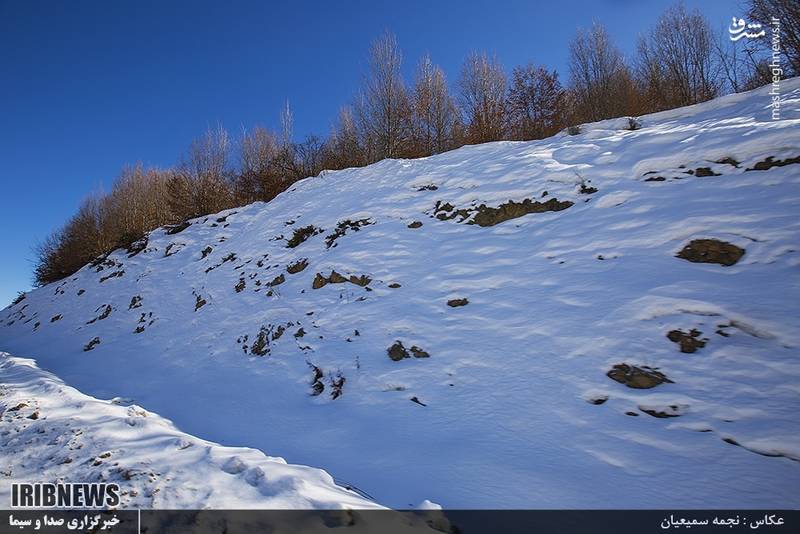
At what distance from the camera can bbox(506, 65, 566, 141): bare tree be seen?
56.5 ft

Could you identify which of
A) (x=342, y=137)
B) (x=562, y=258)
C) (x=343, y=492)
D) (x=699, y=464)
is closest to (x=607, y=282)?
(x=562, y=258)

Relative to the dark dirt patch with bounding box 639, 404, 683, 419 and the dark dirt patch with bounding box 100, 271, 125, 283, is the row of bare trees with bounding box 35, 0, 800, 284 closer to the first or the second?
the dark dirt patch with bounding box 100, 271, 125, 283

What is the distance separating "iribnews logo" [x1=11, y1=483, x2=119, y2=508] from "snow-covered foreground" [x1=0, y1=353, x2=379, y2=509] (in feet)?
0.19

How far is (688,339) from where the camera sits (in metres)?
3.52

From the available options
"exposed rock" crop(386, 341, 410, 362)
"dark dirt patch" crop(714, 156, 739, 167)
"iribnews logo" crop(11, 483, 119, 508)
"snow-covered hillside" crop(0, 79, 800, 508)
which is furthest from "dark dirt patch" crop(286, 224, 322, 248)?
"dark dirt patch" crop(714, 156, 739, 167)

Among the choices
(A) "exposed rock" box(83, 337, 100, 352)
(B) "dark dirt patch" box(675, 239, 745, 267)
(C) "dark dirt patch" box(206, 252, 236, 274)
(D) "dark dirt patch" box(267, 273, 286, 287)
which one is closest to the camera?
(B) "dark dirt patch" box(675, 239, 745, 267)

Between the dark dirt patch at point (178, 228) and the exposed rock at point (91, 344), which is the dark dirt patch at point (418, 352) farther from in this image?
the dark dirt patch at point (178, 228)

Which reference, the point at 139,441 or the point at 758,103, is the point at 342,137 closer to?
the point at 758,103

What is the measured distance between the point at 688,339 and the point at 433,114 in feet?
63.3

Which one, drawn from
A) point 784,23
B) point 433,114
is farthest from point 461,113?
point 784,23

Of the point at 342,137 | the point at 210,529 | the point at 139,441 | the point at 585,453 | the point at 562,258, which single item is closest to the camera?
the point at 210,529

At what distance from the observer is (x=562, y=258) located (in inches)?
201

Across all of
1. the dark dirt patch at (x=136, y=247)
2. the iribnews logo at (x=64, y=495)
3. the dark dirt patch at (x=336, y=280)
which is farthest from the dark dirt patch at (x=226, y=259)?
the iribnews logo at (x=64, y=495)

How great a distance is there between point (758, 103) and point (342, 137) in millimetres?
18022
